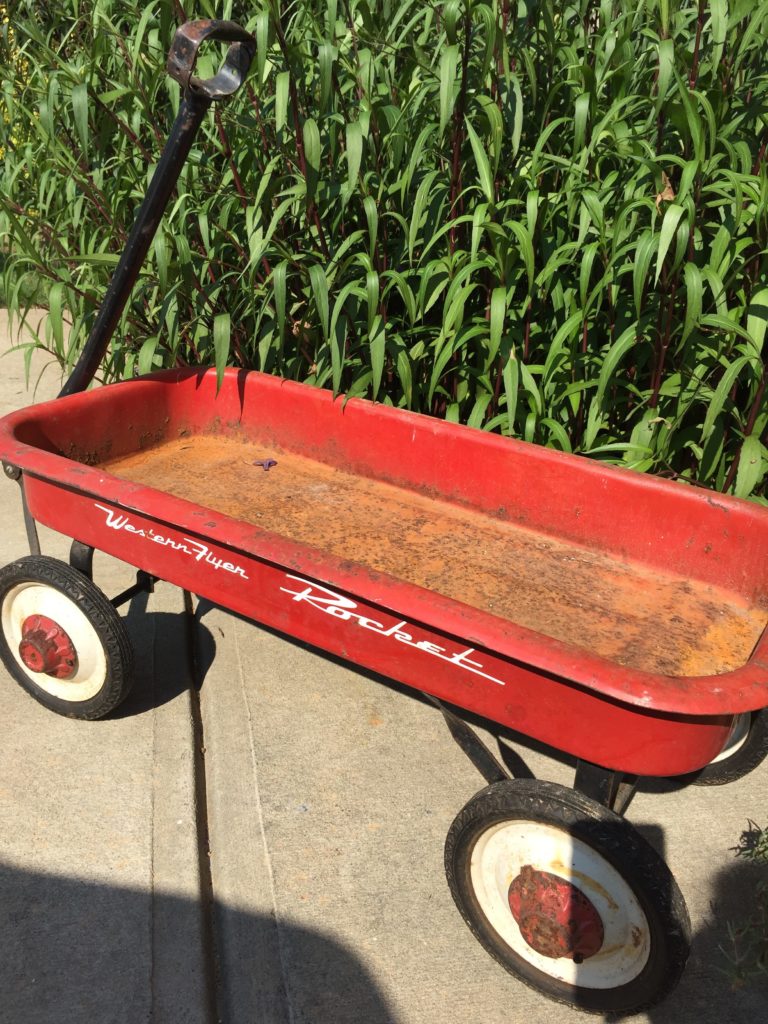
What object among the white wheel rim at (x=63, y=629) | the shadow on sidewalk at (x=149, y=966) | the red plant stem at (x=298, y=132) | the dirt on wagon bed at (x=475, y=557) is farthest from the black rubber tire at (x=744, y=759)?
the red plant stem at (x=298, y=132)

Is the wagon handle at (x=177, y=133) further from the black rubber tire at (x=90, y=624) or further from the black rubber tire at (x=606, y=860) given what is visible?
Answer: the black rubber tire at (x=606, y=860)

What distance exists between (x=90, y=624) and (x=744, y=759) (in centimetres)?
157

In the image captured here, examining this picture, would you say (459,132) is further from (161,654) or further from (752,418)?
(161,654)

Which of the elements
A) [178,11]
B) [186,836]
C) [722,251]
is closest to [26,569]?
[186,836]

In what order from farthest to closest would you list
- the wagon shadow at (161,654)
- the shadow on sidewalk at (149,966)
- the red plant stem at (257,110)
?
1. the red plant stem at (257,110)
2. the wagon shadow at (161,654)
3. the shadow on sidewalk at (149,966)

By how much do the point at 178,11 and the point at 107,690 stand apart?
185 centimetres

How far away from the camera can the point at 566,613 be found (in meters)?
2.08

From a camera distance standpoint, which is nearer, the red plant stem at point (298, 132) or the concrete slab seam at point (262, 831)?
the concrete slab seam at point (262, 831)

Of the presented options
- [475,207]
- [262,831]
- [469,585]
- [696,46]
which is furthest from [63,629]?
[696,46]

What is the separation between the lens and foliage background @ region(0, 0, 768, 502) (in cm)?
221

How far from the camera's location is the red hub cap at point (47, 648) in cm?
212

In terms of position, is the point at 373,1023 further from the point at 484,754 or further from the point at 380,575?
the point at 380,575

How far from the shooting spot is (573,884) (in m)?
1.56

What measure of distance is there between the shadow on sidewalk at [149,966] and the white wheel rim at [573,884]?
0.90 feet
